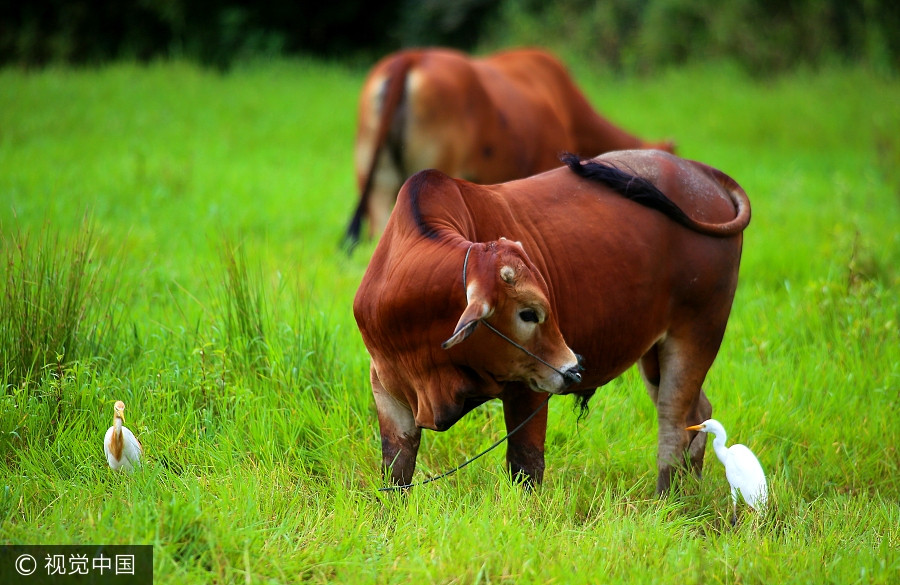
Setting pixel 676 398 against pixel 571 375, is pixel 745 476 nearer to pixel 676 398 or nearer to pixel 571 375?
pixel 676 398

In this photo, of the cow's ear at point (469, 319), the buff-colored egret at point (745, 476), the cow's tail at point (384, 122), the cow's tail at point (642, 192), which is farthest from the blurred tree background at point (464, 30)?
the cow's ear at point (469, 319)

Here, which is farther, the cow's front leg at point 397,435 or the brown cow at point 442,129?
the brown cow at point 442,129

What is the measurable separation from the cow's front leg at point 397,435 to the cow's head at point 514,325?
1.52 ft

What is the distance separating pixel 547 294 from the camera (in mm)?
3279

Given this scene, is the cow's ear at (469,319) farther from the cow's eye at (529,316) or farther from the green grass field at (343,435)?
the green grass field at (343,435)

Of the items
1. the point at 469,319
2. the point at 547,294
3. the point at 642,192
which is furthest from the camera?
the point at 642,192

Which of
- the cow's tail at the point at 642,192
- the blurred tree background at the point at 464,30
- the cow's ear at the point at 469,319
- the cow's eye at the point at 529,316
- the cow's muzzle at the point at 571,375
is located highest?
the cow's tail at the point at 642,192

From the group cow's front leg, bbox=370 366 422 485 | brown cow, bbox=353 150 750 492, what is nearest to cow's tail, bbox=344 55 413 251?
brown cow, bbox=353 150 750 492

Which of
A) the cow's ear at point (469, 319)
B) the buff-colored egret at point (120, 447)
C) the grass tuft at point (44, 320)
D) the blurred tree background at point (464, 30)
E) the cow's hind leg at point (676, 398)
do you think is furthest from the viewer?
the blurred tree background at point (464, 30)

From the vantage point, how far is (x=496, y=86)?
7316 mm

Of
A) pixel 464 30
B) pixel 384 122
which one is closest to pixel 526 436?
pixel 384 122

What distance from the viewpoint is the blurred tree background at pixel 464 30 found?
13992 millimetres

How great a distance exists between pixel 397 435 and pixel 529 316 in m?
0.79

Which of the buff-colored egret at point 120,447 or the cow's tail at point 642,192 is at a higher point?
the cow's tail at point 642,192
